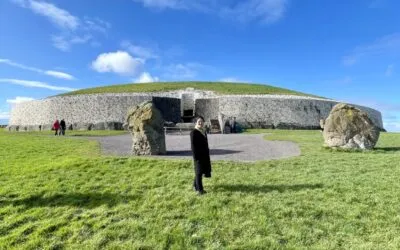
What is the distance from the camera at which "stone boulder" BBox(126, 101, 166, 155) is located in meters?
15.1

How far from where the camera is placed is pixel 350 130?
1697cm

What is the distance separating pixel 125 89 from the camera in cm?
5559

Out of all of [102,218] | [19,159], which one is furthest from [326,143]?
[19,159]

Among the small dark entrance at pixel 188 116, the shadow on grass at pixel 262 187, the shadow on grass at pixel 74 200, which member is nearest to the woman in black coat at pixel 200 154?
the shadow on grass at pixel 262 187

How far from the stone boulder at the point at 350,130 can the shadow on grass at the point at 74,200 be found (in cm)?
1124

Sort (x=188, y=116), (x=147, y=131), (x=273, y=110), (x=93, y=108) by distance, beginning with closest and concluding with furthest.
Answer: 1. (x=147, y=131)
2. (x=93, y=108)
3. (x=273, y=110)
4. (x=188, y=116)

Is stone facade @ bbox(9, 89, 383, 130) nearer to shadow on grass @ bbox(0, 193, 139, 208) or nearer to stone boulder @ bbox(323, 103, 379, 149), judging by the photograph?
stone boulder @ bbox(323, 103, 379, 149)

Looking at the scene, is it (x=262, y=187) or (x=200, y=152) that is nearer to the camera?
(x=200, y=152)

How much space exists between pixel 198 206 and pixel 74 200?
3252 millimetres

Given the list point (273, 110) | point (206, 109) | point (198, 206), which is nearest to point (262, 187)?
point (198, 206)

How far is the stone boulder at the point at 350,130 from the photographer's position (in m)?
16.8

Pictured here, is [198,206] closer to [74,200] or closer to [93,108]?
[74,200]

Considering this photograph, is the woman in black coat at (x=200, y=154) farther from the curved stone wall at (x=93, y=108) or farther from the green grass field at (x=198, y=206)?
the curved stone wall at (x=93, y=108)

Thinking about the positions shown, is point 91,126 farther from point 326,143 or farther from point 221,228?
point 221,228
